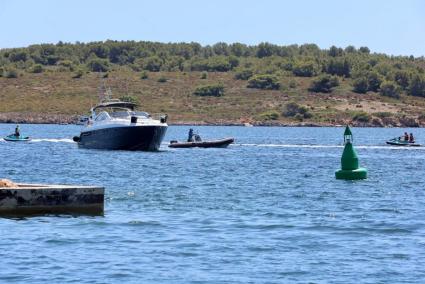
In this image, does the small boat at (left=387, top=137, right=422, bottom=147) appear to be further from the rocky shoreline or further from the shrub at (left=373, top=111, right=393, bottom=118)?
the shrub at (left=373, top=111, right=393, bottom=118)

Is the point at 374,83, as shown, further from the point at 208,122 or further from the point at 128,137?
the point at 128,137

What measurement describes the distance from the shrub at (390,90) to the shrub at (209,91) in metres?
27.9

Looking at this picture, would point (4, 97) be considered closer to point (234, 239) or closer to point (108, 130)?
point (108, 130)

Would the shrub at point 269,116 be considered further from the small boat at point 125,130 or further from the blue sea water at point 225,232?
the blue sea water at point 225,232

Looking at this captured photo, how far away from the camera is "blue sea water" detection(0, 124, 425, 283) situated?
23781 mm

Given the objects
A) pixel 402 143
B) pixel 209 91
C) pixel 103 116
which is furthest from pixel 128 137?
pixel 209 91

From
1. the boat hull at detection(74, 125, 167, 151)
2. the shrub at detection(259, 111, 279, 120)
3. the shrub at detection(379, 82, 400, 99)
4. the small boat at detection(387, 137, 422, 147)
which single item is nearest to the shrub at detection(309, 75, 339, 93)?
the shrub at detection(379, 82, 400, 99)

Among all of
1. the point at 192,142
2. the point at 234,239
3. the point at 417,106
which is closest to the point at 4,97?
the point at 417,106

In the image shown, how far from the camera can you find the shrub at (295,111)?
591 ft

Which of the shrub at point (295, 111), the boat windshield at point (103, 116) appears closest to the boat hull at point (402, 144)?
the boat windshield at point (103, 116)

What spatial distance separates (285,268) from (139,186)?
2117 centimetres

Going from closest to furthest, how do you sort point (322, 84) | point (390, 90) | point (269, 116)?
point (269, 116) → point (390, 90) → point (322, 84)

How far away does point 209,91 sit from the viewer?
19138 cm

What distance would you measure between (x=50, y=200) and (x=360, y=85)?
169 m
